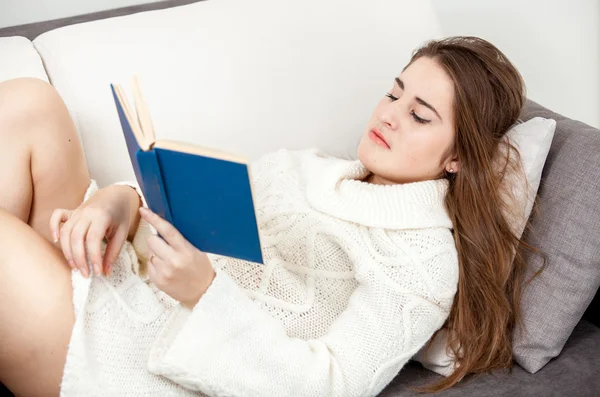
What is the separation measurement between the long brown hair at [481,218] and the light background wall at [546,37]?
87 centimetres

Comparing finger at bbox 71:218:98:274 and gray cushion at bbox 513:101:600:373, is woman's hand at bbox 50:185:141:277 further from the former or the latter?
gray cushion at bbox 513:101:600:373

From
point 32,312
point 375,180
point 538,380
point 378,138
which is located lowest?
point 538,380

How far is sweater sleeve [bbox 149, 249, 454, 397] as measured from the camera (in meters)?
1.14

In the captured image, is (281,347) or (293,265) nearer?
(281,347)

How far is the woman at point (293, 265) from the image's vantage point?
44.6 inches

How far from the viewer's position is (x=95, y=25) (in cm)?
167

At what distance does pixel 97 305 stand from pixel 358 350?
0.43 metres

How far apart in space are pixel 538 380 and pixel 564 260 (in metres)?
0.23

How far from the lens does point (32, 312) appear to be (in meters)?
1.11

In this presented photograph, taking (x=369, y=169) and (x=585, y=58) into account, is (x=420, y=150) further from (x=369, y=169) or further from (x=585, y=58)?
(x=585, y=58)

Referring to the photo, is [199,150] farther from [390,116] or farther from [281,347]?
[390,116]

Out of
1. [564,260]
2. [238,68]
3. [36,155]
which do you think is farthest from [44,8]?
[564,260]

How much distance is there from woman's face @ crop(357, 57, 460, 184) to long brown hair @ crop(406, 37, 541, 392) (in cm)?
2

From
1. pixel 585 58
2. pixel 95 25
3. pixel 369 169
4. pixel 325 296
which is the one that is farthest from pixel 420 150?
pixel 585 58
